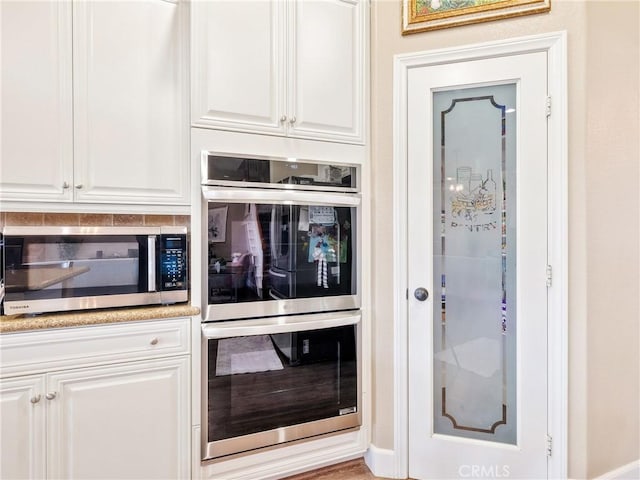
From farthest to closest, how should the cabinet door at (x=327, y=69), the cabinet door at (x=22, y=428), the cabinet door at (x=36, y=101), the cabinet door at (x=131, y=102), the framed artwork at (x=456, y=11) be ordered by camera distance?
the cabinet door at (x=327, y=69)
the framed artwork at (x=456, y=11)
the cabinet door at (x=131, y=102)
the cabinet door at (x=36, y=101)
the cabinet door at (x=22, y=428)

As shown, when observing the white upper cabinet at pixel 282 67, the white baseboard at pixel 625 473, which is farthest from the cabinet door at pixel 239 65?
the white baseboard at pixel 625 473

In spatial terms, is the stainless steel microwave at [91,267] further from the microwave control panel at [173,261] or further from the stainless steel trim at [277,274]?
the stainless steel trim at [277,274]

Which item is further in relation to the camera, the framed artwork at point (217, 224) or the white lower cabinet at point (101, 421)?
the framed artwork at point (217, 224)

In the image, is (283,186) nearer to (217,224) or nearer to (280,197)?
(280,197)

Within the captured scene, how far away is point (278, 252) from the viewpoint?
1.83 metres

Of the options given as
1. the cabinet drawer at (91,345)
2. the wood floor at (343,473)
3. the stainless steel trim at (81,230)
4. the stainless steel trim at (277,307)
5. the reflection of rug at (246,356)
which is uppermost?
the stainless steel trim at (81,230)

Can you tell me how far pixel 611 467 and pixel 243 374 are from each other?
180cm

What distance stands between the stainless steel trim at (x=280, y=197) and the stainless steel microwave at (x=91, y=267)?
0.76 ft

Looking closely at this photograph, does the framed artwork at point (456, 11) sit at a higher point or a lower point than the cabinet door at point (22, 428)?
higher

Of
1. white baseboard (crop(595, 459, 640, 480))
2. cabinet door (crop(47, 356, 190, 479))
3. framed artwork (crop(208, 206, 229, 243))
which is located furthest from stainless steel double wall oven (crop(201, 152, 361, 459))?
white baseboard (crop(595, 459, 640, 480))

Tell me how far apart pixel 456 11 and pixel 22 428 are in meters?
2.63

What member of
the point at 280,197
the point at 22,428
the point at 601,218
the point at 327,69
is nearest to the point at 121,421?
the point at 22,428

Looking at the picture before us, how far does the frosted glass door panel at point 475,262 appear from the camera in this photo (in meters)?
1.84

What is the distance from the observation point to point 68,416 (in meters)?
1.51
